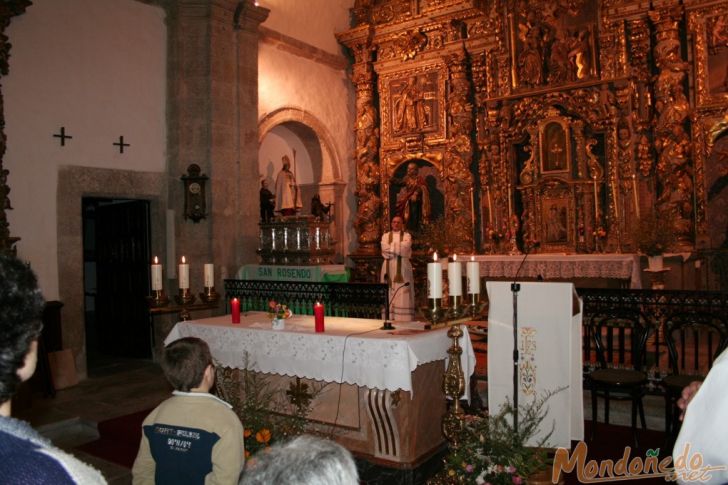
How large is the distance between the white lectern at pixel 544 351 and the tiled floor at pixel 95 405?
10.9ft

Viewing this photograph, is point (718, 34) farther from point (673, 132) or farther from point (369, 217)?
point (369, 217)

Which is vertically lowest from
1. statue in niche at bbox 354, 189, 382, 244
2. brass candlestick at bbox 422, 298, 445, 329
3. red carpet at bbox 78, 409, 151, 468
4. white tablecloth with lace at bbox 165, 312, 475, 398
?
red carpet at bbox 78, 409, 151, 468

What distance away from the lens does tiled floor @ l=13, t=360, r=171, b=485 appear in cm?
602

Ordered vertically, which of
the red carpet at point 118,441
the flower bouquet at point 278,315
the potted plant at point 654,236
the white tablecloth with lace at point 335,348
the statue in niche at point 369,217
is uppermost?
the statue in niche at point 369,217

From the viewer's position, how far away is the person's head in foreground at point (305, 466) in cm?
133

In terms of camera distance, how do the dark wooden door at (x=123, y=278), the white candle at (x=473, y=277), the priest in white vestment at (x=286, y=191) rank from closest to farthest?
the white candle at (x=473, y=277), the dark wooden door at (x=123, y=278), the priest in white vestment at (x=286, y=191)

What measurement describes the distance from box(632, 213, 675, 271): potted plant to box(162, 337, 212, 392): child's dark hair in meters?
8.60

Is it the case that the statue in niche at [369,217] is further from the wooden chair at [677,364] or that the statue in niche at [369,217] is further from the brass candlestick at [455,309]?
the brass candlestick at [455,309]

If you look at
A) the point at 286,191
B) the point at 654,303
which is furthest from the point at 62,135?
the point at 654,303

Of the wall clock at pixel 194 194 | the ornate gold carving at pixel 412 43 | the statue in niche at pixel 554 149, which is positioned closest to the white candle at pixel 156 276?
the wall clock at pixel 194 194

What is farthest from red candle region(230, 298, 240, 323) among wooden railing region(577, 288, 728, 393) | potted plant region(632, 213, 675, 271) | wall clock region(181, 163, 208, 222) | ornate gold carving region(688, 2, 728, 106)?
ornate gold carving region(688, 2, 728, 106)

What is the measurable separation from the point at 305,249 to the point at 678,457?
28.5 ft

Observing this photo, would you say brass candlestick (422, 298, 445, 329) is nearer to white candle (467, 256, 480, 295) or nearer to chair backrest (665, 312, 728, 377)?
white candle (467, 256, 480, 295)

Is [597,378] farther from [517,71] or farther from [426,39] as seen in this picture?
[426,39]
